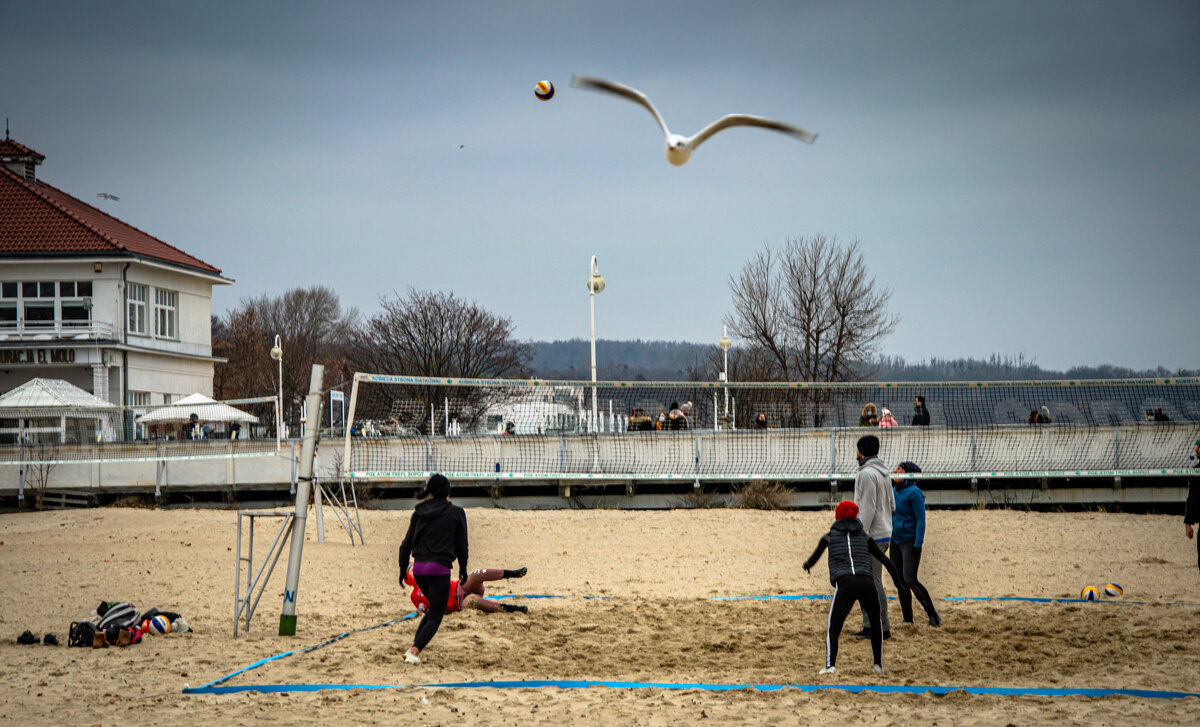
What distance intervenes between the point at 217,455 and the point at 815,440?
1467 centimetres

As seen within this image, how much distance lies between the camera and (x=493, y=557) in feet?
57.6

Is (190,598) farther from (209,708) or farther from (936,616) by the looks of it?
(936,616)

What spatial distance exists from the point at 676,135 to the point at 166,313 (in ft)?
136

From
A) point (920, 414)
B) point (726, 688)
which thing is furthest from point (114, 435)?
point (726, 688)

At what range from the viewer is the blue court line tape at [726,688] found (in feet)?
26.5

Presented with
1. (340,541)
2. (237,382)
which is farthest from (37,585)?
(237,382)

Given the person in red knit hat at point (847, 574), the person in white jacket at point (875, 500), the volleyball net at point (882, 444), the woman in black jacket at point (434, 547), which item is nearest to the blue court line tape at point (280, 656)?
the woman in black jacket at point (434, 547)

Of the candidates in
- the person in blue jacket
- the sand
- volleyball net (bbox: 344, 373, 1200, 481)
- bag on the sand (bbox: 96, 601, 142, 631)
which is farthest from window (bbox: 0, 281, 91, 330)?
the person in blue jacket

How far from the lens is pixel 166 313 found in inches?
1843

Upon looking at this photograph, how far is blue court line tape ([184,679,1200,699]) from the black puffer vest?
3.21 ft

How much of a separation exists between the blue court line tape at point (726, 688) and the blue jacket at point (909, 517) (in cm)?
253

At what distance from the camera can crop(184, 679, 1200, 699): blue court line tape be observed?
26.5ft

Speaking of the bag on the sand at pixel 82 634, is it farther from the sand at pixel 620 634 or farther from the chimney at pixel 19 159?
the chimney at pixel 19 159

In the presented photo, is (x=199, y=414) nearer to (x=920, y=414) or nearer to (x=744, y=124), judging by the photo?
(x=920, y=414)
